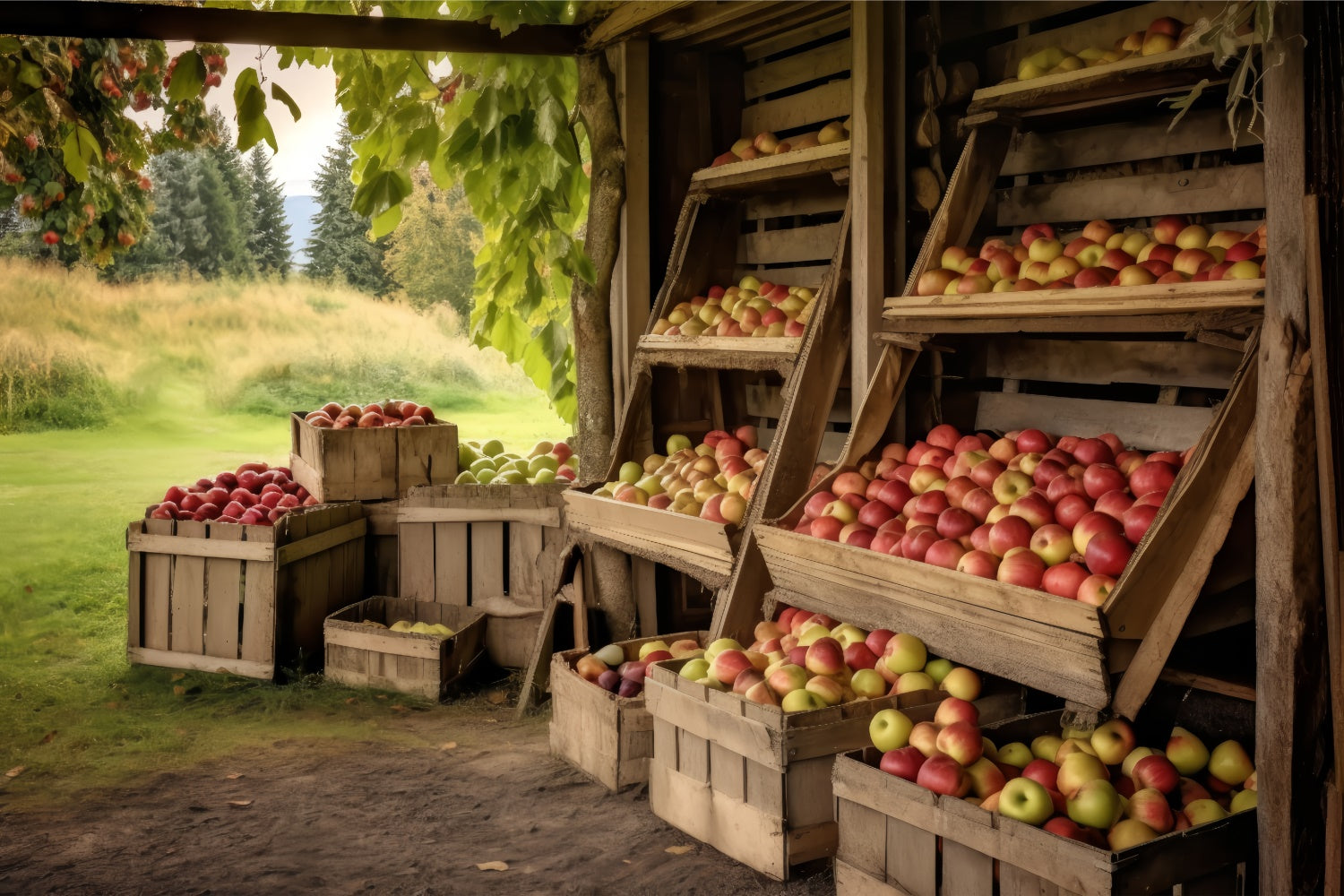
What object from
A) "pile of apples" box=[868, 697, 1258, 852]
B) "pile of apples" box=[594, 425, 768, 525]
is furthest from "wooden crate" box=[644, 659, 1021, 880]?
"pile of apples" box=[594, 425, 768, 525]

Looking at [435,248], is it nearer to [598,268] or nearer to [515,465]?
[515,465]

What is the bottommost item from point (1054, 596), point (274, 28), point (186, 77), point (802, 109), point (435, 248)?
point (1054, 596)

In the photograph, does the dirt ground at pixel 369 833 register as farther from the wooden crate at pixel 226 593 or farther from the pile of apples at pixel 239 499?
the pile of apples at pixel 239 499

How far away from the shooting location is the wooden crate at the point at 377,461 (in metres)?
5.98

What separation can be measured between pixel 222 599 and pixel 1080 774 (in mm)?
4179

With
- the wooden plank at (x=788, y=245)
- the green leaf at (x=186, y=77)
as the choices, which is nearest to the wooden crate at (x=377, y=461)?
the green leaf at (x=186, y=77)

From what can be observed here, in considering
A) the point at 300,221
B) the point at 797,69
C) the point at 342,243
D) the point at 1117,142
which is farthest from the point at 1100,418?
the point at 342,243

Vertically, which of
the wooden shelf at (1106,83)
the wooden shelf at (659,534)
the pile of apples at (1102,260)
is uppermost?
the wooden shelf at (1106,83)

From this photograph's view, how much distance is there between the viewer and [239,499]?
606 cm

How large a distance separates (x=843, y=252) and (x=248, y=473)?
378 cm

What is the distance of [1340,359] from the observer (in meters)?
2.51

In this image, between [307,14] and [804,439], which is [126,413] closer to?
[307,14]

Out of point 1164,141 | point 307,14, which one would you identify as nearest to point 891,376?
point 1164,141

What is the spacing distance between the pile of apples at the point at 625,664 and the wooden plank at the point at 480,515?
3.78 feet
